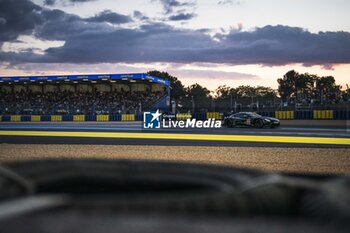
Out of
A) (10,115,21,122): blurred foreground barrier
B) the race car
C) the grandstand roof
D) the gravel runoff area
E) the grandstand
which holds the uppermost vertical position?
the grandstand roof

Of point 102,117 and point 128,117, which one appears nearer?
point 128,117

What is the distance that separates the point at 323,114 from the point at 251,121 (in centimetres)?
1080

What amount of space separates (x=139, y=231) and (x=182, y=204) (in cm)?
13

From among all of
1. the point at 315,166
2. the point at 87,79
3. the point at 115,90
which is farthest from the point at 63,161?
the point at 115,90

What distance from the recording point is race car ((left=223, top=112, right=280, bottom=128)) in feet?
68.3

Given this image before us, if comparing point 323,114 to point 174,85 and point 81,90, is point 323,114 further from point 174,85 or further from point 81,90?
point 174,85

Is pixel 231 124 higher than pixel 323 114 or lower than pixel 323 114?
lower

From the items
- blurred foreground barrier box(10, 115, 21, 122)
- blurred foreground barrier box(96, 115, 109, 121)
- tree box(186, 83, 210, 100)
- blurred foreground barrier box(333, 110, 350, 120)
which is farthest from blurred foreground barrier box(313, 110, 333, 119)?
tree box(186, 83, 210, 100)

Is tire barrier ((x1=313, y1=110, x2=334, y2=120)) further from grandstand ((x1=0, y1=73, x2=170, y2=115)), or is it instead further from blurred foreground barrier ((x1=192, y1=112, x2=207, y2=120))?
grandstand ((x1=0, y1=73, x2=170, y2=115))

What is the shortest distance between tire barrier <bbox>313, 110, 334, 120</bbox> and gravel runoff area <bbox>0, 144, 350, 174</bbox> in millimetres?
19737

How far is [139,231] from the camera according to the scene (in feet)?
2.76

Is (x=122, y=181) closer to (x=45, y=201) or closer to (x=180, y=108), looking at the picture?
(x=45, y=201)

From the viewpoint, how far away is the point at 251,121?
2156 cm

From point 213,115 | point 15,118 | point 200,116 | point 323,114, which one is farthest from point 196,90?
point 323,114
